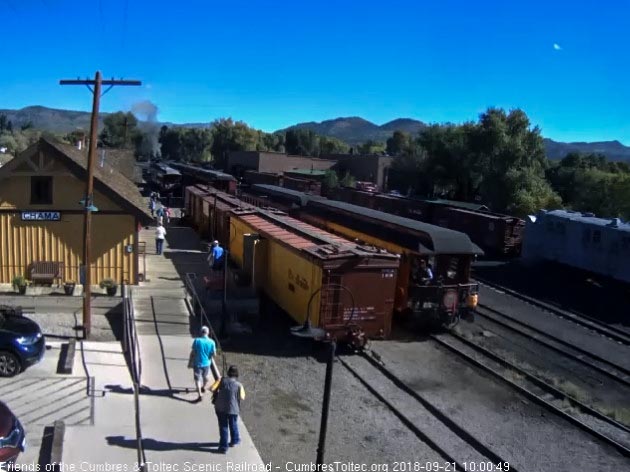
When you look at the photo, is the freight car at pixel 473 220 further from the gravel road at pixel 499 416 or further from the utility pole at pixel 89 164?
the utility pole at pixel 89 164

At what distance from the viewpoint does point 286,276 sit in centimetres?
1767

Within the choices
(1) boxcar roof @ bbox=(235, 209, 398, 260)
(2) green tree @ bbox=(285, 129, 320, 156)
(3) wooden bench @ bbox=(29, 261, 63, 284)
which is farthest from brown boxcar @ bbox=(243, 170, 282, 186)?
(2) green tree @ bbox=(285, 129, 320, 156)

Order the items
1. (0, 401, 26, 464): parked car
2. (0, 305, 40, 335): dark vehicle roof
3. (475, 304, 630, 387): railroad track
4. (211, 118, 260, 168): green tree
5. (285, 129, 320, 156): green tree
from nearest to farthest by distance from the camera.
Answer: (0, 401, 26, 464): parked car
(0, 305, 40, 335): dark vehicle roof
(475, 304, 630, 387): railroad track
(211, 118, 260, 168): green tree
(285, 129, 320, 156): green tree

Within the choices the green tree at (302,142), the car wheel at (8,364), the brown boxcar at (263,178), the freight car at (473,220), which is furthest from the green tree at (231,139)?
the car wheel at (8,364)

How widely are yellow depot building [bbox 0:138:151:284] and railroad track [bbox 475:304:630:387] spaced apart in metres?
12.5

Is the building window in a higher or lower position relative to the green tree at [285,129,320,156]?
lower

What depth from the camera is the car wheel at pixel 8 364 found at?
39.3 ft

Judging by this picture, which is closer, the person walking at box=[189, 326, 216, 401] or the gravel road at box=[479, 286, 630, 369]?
the person walking at box=[189, 326, 216, 401]

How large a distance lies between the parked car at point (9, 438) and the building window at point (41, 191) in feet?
37.9

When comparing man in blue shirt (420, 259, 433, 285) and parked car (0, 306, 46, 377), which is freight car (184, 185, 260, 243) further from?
parked car (0, 306, 46, 377)

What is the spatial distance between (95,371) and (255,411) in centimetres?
372

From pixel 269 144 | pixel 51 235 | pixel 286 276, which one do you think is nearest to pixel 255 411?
pixel 286 276

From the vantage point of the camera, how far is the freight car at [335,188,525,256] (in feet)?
116

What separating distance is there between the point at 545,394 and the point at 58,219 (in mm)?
15344
